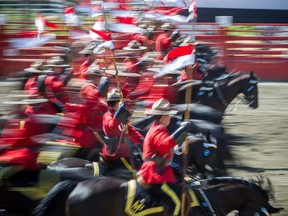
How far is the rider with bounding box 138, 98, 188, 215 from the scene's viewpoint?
5.63 m

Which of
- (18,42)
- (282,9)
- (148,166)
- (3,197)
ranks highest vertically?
(18,42)

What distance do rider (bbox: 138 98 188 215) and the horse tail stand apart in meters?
0.71

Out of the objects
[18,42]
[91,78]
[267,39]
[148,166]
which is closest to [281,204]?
[148,166]

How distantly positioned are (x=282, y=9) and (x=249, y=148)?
14500 millimetres

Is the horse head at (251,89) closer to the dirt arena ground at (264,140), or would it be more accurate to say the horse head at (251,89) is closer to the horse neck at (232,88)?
the horse neck at (232,88)

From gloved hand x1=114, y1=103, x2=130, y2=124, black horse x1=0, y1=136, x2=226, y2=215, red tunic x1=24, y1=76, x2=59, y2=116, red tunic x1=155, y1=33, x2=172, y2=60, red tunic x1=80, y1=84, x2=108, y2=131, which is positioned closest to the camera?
black horse x1=0, y1=136, x2=226, y2=215

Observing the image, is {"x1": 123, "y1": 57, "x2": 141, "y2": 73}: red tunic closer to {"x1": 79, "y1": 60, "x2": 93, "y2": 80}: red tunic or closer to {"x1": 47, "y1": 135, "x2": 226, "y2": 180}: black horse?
{"x1": 79, "y1": 60, "x2": 93, "y2": 80}: red tunic

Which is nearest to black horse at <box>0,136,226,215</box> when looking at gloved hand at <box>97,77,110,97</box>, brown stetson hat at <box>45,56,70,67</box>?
gloved hand at <box>97,77,110,97</box>

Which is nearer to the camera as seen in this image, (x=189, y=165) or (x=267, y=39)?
(x=189, y=165)

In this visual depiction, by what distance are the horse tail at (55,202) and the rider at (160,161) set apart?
0.71 metres

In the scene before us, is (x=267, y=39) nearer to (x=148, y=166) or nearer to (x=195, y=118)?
(x=195, y=118)

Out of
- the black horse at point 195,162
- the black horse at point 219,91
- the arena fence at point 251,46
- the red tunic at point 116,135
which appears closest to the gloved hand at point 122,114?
the red tunic at point 116,135

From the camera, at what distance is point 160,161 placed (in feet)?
18.7

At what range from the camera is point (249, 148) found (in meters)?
10.8
